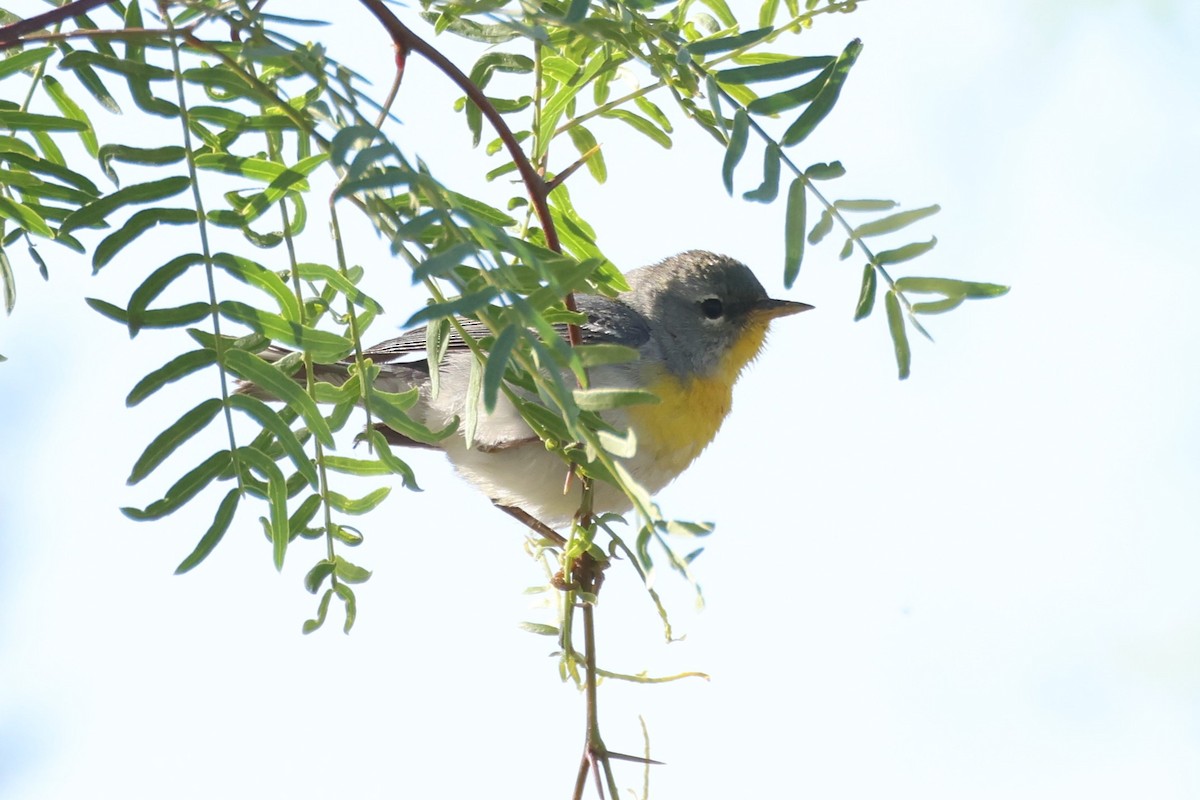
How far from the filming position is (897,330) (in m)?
1.97

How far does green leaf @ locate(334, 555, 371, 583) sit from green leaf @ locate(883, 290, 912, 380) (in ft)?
3.18

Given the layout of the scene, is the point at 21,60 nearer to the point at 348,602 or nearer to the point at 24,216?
the point at 24,216

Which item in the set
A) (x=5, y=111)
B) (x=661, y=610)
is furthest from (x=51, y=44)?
(x=661, y=610)

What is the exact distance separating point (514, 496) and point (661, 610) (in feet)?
6.06

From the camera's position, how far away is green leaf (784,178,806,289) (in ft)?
6.24

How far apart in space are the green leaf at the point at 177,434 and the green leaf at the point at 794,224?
2.99 ft

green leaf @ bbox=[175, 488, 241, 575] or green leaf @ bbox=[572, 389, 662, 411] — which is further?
green leaf @ bbox=[175, 488, 241, 575]

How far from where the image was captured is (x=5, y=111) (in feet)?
7.01

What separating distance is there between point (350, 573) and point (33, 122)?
0.93 metres

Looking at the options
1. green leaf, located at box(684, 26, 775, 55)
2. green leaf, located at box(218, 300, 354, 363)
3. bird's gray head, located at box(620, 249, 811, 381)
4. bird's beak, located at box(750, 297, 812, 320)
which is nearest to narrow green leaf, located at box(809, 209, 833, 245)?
green leaf, located at box(684, 26, 775, 55)

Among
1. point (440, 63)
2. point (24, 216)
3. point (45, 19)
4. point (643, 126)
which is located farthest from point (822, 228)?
point (24, 216)

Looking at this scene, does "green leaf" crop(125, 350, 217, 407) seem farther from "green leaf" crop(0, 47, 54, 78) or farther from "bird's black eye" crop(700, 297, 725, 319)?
"bird's black eye" crop(700, 297, 725, 319)

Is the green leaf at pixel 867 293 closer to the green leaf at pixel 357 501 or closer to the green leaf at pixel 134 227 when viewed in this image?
the green leaf at pixel 357 501

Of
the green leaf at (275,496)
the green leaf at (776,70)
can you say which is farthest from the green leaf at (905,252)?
the green leaf at (275,496)
